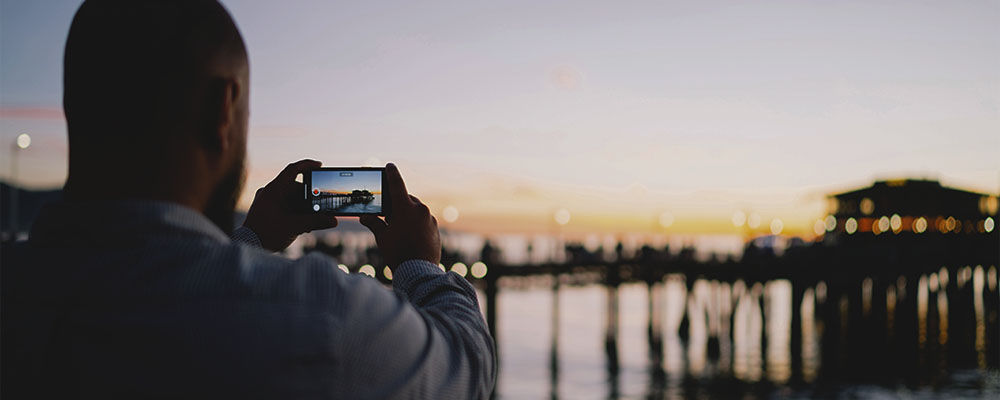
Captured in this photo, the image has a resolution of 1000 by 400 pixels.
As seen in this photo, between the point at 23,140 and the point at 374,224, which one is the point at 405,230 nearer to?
the point at 374,224

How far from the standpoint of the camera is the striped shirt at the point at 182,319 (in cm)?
108

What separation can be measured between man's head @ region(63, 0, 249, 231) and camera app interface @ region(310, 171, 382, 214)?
22.2 inches

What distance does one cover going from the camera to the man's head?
4.03 ft

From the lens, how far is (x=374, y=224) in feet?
5.64

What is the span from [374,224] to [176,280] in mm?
650

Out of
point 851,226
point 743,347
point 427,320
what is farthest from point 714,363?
point 427,320

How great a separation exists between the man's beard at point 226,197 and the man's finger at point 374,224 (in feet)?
1.16

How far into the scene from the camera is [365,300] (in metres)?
1.13

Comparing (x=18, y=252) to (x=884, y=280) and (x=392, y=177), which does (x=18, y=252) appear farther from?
(x=884, y=280)

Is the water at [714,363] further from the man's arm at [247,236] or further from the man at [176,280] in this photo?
the man at [176,280]

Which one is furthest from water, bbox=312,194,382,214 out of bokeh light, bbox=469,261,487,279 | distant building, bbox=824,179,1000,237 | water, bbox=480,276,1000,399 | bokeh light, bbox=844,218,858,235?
bokeh light, bbox=844,218,858,235

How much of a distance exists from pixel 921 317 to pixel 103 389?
2573 inches

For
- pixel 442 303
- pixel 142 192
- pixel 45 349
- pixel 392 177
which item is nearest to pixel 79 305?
pixel 45 349

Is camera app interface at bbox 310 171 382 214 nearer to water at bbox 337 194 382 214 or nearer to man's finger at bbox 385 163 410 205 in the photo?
water at bbox 337 194 382 214
